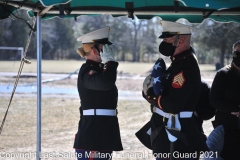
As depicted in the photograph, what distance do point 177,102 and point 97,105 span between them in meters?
0.81

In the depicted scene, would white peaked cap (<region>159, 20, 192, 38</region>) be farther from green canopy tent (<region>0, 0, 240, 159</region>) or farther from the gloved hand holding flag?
green canopy tent (<region>0, 0, 240, 159</region>)

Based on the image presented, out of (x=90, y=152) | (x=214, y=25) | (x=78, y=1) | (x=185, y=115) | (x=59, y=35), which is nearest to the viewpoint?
(x=185, y=115)

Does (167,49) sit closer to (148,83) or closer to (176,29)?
(176,29)

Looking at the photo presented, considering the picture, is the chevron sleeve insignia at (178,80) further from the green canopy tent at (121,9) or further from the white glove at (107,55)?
the green canopy tent at (121,9)

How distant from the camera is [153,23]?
59.0 m

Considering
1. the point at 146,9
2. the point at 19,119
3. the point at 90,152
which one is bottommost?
the point at 19,119

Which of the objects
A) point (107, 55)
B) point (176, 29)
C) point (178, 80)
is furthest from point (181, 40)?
point (107, 55)

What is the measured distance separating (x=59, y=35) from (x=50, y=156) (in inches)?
1604

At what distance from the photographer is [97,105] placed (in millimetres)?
3834

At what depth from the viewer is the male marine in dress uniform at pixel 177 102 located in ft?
11.1

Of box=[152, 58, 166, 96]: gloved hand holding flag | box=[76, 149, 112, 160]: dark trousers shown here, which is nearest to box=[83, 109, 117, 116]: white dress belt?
box=[76, 149, 112, 160]: dark trousers

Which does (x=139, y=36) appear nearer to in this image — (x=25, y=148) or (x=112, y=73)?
(x=25, y=148)

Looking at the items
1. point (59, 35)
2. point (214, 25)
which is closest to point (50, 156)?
point (214, 25)

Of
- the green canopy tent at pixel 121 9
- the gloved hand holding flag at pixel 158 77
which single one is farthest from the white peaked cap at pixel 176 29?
the green canopy tent at pixel 121 9
